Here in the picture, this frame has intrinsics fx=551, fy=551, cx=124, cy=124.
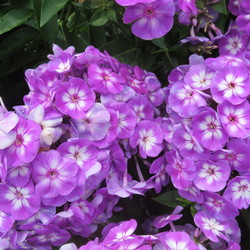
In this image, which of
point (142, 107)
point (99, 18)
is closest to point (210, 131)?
point (142, 107)

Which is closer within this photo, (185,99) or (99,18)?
(185,99)

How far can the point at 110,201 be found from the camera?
1.16 m

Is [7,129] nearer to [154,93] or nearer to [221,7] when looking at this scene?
[154,93]

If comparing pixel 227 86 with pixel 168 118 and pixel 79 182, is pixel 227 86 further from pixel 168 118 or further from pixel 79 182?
pixel 79 182

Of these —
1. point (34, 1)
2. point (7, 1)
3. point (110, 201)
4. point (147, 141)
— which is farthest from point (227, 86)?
point (7, 1)

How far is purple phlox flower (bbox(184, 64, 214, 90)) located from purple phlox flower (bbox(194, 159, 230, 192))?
169 mm

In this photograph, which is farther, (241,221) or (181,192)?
(241,221)

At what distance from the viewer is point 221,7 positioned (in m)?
1.29

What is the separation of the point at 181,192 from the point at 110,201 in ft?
0.49

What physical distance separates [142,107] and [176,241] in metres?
0.30

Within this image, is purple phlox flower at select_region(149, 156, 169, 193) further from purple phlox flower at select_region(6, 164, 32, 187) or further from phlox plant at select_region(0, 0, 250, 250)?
purple phlox flower at select_region(6, 164, 32, 187)

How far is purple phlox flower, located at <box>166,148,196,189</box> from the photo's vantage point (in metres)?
1.11

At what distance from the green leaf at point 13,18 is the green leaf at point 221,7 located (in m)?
0.44

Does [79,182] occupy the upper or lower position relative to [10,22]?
lower
